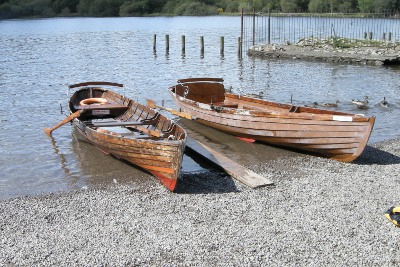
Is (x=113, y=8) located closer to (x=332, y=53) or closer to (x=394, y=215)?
(x=332, y=53)

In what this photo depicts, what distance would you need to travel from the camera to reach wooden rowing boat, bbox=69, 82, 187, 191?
11.4 m

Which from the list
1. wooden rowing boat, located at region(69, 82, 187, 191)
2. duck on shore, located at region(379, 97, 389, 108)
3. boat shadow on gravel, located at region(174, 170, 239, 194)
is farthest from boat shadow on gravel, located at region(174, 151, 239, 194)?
duck on shore, located at region(379, 97, 389, 108)

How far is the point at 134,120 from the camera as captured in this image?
16016mm

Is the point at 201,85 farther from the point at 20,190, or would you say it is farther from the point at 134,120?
the point at 20,190

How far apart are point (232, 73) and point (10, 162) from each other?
21547 mm

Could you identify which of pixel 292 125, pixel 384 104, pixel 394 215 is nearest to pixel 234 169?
pixel 292 125

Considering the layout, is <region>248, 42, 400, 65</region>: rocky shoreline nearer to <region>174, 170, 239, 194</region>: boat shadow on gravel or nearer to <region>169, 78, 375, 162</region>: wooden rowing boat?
<region>169, 78, 375, 162</region>: wooden rowing boat

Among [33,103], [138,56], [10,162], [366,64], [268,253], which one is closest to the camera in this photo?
[268,253]

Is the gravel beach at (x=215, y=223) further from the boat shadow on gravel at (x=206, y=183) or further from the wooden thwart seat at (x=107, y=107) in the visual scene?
the wooden thwart seat at (x=107, y=107)

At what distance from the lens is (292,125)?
45.4 ft

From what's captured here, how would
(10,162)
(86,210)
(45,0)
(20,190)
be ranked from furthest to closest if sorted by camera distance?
1. (45,0)
2. (10,162)
3. (20,190)
4. (86,210)

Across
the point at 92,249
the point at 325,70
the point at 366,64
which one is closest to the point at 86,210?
the point at 92,249

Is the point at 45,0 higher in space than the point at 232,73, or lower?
higher

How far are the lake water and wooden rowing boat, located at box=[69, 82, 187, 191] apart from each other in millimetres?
788
